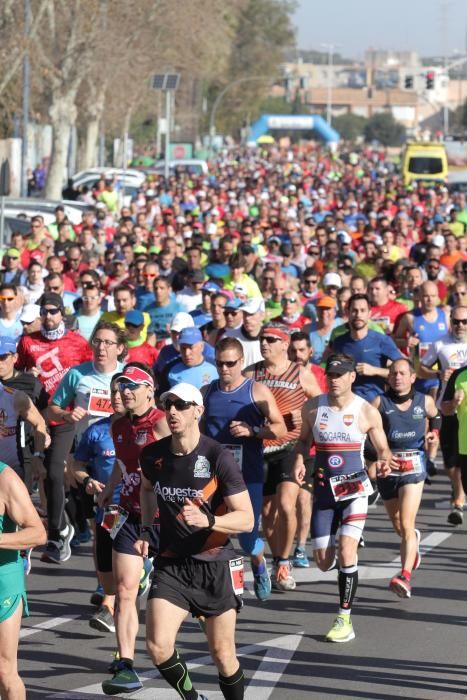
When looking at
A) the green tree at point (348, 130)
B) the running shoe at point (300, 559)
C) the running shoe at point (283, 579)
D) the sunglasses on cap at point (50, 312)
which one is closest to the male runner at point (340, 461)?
the running shoe at point (283, 579)

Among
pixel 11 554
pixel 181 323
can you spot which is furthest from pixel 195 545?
pixel 181 323

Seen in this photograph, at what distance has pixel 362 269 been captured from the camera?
21188mm

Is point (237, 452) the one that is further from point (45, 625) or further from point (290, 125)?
point (290, 125)

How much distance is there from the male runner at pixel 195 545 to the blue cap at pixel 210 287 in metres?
7.45

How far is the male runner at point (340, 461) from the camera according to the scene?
32.4 feet

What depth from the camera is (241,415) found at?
33.3 ft

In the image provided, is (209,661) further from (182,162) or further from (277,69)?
(277,69)

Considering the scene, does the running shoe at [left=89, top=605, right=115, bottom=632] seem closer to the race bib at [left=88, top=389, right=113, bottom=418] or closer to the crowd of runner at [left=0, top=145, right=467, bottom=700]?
→ the crowd of runner at [left=0, top=145, right=467, bottom=700]

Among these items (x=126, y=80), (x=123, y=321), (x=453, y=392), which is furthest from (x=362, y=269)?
(x=126, y=80)

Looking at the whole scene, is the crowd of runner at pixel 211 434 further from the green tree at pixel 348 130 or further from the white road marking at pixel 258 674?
the green tree at pixel 348 130

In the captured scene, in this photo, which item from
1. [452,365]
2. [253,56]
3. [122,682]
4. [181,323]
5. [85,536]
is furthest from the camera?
[253,56]

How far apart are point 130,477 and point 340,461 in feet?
5.18

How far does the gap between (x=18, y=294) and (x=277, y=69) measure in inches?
4363

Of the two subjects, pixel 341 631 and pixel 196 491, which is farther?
pixel 341 631
